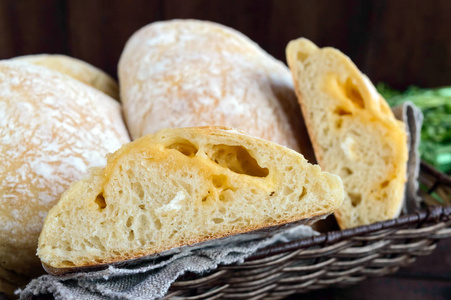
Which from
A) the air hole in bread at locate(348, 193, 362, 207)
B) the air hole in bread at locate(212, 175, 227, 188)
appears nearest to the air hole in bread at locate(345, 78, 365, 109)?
the air hole in bread at locate(348, 193, 362, 207)

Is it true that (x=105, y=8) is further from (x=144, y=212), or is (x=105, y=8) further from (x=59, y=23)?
(x=144, y=212)

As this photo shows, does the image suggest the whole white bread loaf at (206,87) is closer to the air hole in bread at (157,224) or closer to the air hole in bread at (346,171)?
the air hole in bread at (346,171)

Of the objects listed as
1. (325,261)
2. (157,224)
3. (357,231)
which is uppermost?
(157,224)

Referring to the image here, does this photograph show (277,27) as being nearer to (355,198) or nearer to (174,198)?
(355,198)

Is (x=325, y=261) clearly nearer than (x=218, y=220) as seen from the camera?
No

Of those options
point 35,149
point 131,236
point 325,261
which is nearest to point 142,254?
point 131,236

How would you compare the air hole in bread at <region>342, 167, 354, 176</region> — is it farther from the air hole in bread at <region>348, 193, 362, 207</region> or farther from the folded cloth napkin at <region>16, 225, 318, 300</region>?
the folded cloth napkin at <region>16, 225, 318, 300</region>
